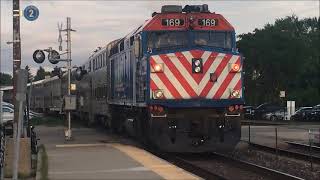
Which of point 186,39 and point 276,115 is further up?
point 186,39

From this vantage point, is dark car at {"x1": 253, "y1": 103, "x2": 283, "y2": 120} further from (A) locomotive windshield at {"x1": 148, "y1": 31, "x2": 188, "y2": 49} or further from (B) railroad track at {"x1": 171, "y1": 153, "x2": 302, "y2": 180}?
(A) locomotive windshield at {"x1": 148, "y1": 31, "x2": 188, "y2": 49}

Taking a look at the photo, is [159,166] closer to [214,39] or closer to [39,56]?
[214,39]

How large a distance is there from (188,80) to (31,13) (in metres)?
4.70

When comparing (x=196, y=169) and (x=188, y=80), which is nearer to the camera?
(x=196, y=169)

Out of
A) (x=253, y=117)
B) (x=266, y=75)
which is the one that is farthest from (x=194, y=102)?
(x=266, y=75)

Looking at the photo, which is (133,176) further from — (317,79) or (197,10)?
(317,79)

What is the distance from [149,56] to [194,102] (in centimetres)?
181

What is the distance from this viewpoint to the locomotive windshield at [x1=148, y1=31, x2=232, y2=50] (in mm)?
18688

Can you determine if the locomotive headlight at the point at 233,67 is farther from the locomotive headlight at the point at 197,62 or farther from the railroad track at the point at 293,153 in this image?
the railroad track at the point at 293,153

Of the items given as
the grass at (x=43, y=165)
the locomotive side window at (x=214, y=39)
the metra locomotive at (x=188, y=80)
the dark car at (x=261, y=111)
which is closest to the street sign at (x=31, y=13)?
the metra locomotive at (x=188, y=80)

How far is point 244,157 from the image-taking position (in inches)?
780

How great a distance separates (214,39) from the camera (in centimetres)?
1888

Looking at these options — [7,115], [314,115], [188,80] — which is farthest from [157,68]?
[314,115]

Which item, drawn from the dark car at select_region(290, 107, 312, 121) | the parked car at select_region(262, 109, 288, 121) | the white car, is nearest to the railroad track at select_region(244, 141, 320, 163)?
the white car
